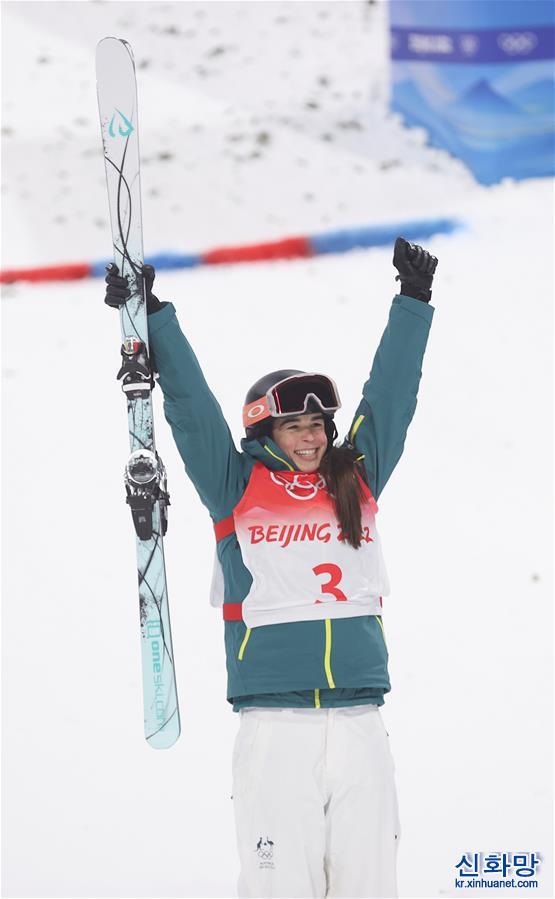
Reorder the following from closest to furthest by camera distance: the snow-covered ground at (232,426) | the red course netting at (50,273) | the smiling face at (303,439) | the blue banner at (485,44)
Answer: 1. the smiling face at (303,439)
2. the snow-covered ground at (232,426)
3. the red course netting at (50,273)
4. the blue banner at (485,44)

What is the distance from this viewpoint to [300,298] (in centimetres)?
546

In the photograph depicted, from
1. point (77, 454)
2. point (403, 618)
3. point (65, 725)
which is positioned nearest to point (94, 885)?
point (65, 725)

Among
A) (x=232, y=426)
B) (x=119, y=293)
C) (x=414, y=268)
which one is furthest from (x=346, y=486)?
(x=232, y=426)

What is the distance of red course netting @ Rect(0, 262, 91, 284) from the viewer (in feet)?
18.7

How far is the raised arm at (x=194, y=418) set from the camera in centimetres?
263

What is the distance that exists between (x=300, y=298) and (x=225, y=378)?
65 centimetres

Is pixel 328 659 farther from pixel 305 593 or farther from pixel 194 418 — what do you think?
pixel 194 418

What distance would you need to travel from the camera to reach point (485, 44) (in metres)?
5.94

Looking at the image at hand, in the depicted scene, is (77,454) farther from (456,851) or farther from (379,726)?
(379,726)

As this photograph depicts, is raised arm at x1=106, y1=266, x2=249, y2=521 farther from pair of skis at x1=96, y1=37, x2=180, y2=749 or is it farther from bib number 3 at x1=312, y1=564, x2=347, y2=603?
bib number 3 at x1=312, y1=564, x2=347, y2=603

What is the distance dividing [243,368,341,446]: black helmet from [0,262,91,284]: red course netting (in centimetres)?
314

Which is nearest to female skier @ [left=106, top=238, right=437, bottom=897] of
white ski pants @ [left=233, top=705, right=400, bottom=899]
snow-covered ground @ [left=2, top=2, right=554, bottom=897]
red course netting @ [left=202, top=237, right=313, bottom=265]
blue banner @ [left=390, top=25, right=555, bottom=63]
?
white ski pants @ [left=233, top=705, right=400, bottom=899]

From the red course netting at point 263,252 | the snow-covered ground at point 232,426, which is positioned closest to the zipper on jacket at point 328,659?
the snow-covered ground at point 232,426

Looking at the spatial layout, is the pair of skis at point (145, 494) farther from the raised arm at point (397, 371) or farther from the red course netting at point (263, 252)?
the red course netting at point (263, 252)
